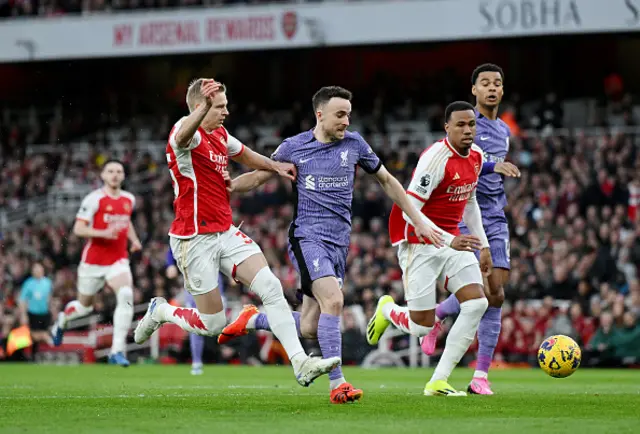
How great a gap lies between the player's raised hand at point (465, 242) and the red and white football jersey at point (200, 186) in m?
1.94

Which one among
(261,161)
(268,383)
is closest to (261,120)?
(268,383)

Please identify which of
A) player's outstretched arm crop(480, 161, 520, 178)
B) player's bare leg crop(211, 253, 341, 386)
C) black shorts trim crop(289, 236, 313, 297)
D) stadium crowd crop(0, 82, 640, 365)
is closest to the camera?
player's bare leg crop(211, 253, 341, 386)

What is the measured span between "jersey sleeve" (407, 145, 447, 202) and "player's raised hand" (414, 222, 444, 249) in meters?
0.48

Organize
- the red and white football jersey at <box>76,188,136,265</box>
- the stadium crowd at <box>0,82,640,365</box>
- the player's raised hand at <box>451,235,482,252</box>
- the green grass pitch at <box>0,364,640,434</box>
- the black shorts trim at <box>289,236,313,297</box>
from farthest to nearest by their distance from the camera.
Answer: the stadium crowd at <box>0,82,640,365</box> → the red and white football jersey at <box>76,188,136,265</box> → the player's raised hand at <box>451,235,482,252</box> → the black shorts trim at <box>289,236,313,297</box> → the green grass pitch at <box>0,364,640,434</box>

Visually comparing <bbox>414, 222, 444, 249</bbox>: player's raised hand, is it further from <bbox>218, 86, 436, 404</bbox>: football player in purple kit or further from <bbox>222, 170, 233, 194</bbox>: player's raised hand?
<bbox>222, 170, 233, 194</bbox>: player's raised hand

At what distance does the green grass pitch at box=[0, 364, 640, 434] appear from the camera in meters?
7.48

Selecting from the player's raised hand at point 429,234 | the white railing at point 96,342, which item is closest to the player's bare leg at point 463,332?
the player's raised hand at point 429,234

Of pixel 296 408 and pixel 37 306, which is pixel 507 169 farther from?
pixel 37 306

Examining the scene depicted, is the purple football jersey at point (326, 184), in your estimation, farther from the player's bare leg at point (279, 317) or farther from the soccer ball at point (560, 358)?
the soccer ball at point (560, 358)

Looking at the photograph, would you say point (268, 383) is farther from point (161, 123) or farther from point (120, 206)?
point (161, 123)

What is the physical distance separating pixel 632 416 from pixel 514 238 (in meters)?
13.9

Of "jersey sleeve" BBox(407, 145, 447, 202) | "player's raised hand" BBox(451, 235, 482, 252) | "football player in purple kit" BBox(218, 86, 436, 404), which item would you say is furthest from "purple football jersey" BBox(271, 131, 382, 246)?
"player's raised hand" BBox(451, 235, 482, 252)

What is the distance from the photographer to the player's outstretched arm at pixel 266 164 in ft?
32.6

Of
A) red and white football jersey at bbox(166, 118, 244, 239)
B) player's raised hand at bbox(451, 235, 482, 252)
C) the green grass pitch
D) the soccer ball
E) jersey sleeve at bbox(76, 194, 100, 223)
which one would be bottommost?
the green grass pitch
